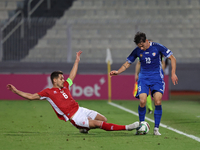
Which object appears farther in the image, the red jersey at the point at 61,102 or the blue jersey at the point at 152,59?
the blue jersey at the point at 152,59

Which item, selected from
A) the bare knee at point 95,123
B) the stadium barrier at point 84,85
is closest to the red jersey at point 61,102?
the bare knee at point 95,123

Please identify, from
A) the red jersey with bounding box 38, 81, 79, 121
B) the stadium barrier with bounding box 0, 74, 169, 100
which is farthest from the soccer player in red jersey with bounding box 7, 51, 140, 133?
the stadium barrier with bounding box 0, 74, 169, 100

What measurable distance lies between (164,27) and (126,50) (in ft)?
9.72

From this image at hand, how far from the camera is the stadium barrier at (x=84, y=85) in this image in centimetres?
1495

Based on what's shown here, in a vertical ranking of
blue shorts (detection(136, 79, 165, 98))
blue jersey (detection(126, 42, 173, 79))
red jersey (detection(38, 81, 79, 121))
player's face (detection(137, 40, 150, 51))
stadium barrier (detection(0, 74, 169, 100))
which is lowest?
stadium barrier (detection(0, 74, 169, 100))

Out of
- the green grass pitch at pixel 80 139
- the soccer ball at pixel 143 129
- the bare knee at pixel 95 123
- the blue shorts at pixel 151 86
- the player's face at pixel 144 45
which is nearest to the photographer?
the green grass pitch at pixel 80 139

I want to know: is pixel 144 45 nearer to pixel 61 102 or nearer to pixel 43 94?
pixel 61 102

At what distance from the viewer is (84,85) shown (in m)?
15.0

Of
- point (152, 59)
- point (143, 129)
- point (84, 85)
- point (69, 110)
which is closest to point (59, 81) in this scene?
point (69, 110)

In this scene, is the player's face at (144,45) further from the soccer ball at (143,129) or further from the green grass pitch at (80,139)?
the green grass pitch at (80,139)

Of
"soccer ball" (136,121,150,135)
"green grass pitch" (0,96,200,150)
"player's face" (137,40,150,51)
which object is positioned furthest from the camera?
"player's face" (137,40,150,51)

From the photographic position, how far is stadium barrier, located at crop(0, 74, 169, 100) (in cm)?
1495

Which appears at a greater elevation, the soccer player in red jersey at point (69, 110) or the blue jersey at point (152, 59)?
the blue jersey at point (152, 59)

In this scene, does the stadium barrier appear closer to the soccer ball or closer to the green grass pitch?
the green grass pitch
